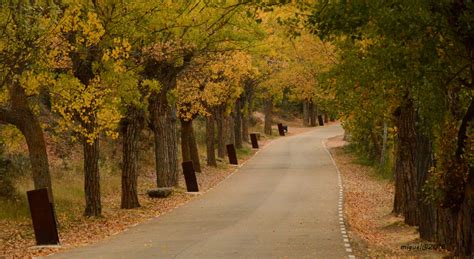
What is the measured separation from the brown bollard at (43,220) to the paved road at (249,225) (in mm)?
1173

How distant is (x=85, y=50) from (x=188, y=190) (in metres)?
12.1

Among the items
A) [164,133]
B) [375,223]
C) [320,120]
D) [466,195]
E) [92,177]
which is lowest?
[375,223]

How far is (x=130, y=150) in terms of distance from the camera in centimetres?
2450

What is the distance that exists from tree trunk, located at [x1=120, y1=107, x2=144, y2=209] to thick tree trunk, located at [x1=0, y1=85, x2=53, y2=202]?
16.1 feet

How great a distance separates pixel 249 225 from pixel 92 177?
17.5 ft

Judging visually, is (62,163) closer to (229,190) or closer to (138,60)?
(229,190)

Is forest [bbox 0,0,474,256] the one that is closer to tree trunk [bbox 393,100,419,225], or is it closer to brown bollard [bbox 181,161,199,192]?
tree trunk [bbox 393,100,419,225]

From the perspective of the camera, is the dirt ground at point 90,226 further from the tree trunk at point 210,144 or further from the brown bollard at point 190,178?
the tree trunk at point 210,144

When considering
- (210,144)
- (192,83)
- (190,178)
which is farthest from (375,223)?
(210,144)

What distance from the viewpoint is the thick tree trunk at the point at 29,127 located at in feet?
62.7

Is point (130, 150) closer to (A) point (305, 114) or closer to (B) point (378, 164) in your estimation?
(B) point (378, 164)

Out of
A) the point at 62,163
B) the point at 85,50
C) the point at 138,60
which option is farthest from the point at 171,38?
the point at 62,163

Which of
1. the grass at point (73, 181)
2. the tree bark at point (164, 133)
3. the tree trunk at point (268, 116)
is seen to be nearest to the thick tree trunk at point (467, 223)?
the grass at point (73, 181)

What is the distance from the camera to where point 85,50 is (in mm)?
19641
